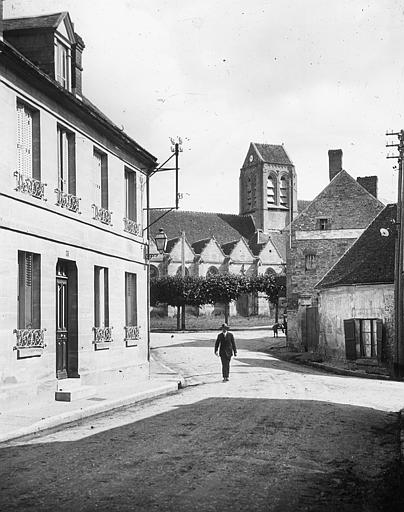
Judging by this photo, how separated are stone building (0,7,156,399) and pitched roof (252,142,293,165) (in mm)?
76009

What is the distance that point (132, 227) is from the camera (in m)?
19.7

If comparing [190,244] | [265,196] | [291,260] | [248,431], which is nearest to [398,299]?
[248,431]

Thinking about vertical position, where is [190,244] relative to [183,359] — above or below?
above

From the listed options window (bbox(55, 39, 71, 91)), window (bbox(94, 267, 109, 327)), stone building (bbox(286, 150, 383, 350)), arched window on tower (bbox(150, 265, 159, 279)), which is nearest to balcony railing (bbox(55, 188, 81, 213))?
window (bbox(94, 267, 109, 327))

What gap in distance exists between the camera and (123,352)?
18.6m

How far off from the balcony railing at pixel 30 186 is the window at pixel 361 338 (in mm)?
14645

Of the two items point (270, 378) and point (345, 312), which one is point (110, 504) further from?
point (345, 312)

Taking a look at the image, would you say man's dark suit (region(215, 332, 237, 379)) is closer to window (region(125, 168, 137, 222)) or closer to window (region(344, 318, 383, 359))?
window (region(125, 168, 137, 222))

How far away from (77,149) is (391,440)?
9.36 m

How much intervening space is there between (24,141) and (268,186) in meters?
81.1

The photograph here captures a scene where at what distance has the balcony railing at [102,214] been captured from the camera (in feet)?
55.6

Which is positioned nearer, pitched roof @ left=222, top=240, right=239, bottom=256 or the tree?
the tree

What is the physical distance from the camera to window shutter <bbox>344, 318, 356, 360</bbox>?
1014 inches

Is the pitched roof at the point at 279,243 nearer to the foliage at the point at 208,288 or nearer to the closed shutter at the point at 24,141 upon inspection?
the foliage at the point at 208,288
